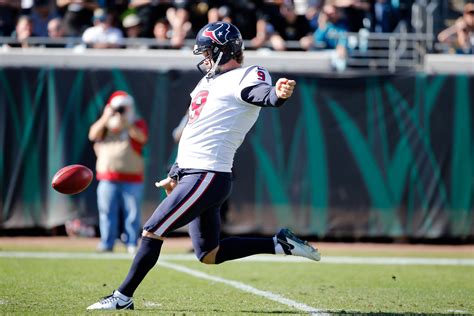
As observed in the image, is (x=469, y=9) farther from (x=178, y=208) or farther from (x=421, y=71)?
(x=178, y=208)

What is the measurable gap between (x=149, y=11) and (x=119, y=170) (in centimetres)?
449

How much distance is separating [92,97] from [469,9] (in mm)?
6714

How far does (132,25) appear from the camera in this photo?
15.1 meters

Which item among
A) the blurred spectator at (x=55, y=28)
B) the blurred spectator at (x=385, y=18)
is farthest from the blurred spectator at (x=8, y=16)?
the blurred spectator at (x=385, y=18)

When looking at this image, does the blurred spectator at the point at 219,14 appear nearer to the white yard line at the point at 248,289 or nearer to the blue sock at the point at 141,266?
the white yard line at the point at 248,289

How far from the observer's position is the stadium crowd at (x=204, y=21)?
48.9ft

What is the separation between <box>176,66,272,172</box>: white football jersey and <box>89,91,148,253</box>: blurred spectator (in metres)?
5.42

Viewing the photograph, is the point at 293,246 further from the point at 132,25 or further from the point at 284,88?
the point at 132,25

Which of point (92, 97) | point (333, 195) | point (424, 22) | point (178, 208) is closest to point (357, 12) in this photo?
point (424, 22)

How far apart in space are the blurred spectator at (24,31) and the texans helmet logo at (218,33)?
8.77 m

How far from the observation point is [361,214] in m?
14.0

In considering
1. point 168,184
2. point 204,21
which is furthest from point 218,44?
point 204,21

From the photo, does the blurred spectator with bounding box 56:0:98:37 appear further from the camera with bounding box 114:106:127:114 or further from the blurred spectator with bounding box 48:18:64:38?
the camera with bounding box 114:106:127:114

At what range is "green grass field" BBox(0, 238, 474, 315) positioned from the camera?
674 cm
